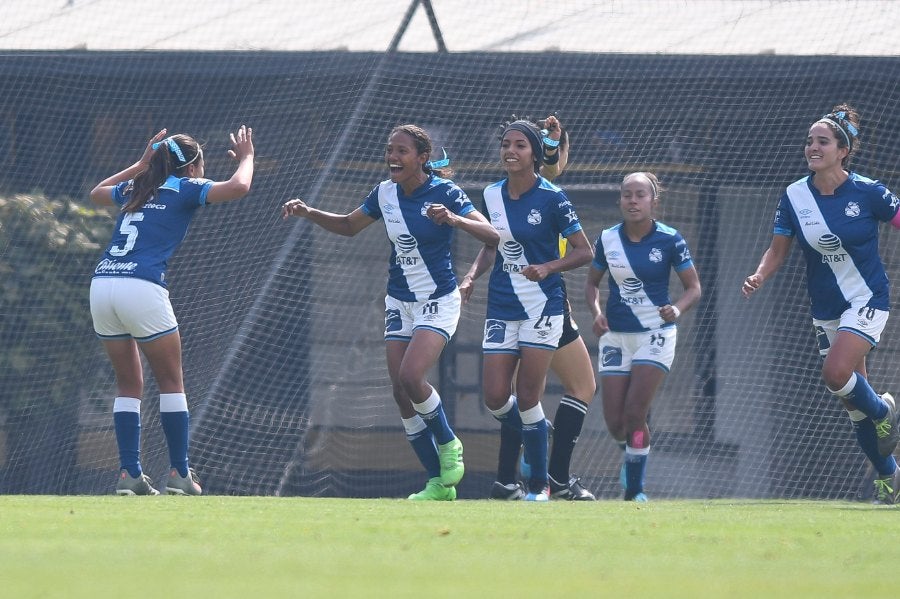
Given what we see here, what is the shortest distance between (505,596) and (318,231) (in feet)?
25.0

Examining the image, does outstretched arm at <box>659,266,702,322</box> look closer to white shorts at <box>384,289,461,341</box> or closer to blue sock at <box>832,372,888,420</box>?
blue sock at <box>832,372,888,420</box>

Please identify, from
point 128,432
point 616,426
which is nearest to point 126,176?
point 128,432

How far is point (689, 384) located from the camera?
11523 millimetres

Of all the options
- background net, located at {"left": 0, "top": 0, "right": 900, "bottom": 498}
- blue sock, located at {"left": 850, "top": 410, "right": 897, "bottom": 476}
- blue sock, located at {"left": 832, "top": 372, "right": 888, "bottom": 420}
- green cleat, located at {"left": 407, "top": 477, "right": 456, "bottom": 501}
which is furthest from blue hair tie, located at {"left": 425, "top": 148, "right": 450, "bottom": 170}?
background net, located at {"left": 0, "top": 0, "right": 900, "bottom": 498}

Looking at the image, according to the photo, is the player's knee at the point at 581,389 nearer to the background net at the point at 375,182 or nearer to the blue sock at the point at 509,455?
the blue sock at the point at 509,455

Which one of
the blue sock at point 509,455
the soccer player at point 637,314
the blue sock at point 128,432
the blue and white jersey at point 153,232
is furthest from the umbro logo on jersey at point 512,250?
the blue sock at point 128,432

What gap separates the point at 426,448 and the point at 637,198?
181 centimetres

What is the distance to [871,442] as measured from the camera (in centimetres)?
768

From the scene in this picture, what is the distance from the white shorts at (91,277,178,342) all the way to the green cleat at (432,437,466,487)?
60.0 inches

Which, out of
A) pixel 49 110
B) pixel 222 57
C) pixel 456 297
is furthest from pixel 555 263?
pixel 49 110

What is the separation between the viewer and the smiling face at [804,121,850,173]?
7453 mm

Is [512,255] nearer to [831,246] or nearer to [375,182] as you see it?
[831,246]

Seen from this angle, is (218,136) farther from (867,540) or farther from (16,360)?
(867,540)

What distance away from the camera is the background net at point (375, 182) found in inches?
424
